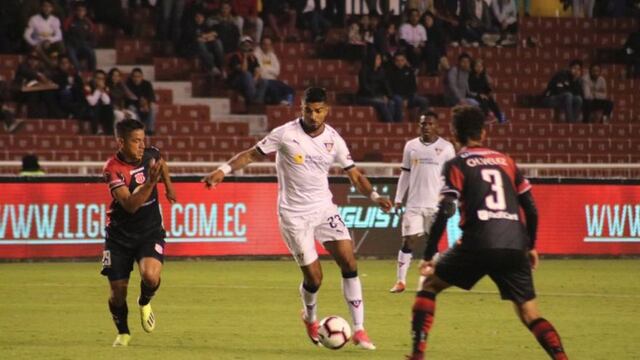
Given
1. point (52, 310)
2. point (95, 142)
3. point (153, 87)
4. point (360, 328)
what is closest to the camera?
point (360, 328)

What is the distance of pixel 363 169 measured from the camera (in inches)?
901

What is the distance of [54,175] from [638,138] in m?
13.4

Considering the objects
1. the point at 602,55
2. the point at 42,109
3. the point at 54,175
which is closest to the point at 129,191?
the point at 54,175

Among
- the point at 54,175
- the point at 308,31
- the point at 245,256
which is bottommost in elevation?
the point at 245,256

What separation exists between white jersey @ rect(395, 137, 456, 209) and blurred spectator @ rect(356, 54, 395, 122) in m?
10.6

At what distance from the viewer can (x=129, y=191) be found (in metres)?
11.5

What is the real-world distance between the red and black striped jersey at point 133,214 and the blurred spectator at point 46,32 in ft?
49.1

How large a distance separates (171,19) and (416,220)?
12789 millimetres

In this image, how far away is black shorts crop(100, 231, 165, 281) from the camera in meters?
11.6

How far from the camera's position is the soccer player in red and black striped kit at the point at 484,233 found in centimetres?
899

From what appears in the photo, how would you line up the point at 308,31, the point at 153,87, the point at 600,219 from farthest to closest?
the point at 308,31 → the point at 153,87 → the point at 600,219

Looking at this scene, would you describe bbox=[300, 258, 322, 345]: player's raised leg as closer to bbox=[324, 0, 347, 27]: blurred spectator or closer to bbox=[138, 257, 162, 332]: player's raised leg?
bbox=[138, 257, 162, 332]: player's raised leg

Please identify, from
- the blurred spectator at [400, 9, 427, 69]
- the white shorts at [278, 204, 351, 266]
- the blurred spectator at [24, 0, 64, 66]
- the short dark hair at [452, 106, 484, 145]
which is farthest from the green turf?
the blurred spectator at [400, 9, 427, 69]

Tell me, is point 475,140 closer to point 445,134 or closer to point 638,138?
point 445,134
